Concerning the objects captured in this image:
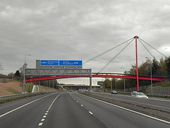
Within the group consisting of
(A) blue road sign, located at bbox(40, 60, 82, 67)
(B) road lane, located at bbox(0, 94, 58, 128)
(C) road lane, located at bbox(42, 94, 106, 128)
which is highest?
(A) blue road sign, located at bbox(40, 60, 82, 67)

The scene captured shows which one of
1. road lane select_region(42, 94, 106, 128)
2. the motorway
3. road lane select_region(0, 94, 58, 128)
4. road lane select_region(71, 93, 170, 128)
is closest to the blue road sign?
the motorway

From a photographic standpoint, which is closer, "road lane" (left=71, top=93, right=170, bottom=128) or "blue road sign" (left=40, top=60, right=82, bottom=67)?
"road lane" (left=71, top=93, right=170, bottom=128)

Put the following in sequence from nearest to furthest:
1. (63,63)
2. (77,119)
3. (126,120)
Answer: (126,120) < (77,119) < (63,63)

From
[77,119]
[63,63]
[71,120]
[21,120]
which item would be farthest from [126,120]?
[63,63]

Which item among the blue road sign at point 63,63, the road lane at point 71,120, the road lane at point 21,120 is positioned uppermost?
the blue road sign at point 63,63

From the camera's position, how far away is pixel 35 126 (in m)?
17.3

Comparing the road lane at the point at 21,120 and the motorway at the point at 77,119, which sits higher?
the motorway at the point at 77,119

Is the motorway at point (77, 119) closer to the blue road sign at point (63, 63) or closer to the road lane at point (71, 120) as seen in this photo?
the road lane at point (71, 120)

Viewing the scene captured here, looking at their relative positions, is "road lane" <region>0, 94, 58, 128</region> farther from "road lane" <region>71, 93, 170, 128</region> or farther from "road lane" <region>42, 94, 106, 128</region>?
"road lane" <region>71, 93, 170, 128</region>

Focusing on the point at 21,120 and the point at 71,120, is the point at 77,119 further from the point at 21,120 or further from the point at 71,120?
the point at 21,120

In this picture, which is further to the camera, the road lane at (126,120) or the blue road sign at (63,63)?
the blue road sign at (63,63)

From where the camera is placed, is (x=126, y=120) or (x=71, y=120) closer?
(x=126, y=120)

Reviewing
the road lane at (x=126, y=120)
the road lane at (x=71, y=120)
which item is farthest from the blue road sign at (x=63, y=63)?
the road lane at (x=126, y=120)

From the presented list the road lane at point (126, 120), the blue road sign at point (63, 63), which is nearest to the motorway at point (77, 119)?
the road lane at point (126, 120)
